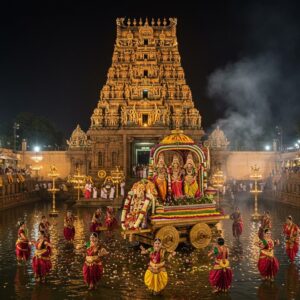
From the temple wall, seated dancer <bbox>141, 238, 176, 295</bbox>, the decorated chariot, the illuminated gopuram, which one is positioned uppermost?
the illuminated gopuram

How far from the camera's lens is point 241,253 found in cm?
1510

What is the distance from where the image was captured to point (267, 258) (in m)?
11.3

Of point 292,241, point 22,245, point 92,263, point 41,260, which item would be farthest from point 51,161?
point 92,263

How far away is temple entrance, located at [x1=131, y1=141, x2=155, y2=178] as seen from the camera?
45.7m

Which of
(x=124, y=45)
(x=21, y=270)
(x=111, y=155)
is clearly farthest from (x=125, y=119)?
(x=21, y=270)

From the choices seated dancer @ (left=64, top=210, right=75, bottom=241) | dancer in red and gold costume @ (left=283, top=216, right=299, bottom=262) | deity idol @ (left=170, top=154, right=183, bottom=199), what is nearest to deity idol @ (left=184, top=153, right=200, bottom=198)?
deity idol @ (left=170, top=154, right=183, bottom=199)

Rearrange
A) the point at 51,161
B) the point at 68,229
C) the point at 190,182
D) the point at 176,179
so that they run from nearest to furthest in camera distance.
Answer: the point at 176,179 < the point at 190,182 < the point at 68,229 < the point at 51,161

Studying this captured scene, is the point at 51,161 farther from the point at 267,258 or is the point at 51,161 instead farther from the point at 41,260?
the point at 267,258

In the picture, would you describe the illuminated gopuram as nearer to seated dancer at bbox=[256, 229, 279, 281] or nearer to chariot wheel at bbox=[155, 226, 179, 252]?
chariot wheel at bbox=[155, 226, 179, 252]

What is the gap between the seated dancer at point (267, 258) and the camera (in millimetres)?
11233

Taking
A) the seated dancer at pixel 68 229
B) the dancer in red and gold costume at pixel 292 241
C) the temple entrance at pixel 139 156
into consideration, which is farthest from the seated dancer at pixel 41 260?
the temple entrance at pixel 139 156

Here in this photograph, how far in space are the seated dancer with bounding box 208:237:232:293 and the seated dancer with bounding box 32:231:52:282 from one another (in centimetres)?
458

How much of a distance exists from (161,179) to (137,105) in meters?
32.0

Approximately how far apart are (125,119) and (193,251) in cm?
3160
